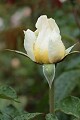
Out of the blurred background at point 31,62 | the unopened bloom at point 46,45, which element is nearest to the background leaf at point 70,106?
the unopened bloom at point 46,45

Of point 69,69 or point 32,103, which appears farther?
point 32,103

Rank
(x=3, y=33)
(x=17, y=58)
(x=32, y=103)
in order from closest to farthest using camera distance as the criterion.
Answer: (x=3, y=33) < (x=32, y=103) < (x=17, y=58)

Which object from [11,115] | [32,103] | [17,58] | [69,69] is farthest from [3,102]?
[17,58]

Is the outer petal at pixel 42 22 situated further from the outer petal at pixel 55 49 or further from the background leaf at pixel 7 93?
the background leaf at pixel 7 93

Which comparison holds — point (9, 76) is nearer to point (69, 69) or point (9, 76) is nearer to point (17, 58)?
point (17, 58)

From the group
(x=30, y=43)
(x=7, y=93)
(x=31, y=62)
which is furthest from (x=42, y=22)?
(x=31, y=62)
